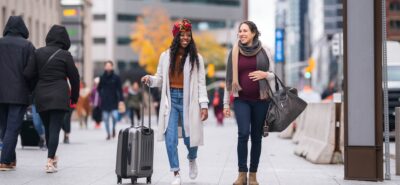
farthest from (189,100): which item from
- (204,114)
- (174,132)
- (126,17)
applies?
(126,17)

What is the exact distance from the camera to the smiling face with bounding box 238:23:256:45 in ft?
32.8

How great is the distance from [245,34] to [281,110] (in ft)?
3.06

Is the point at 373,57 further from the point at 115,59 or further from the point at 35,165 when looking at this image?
the point at 115,59

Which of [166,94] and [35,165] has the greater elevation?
[166,94]

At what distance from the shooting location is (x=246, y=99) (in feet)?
32.8

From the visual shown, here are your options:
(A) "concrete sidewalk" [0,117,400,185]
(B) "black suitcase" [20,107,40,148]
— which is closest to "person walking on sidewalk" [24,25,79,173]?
(A) "concrete sidewalk" [0,117,400,185]

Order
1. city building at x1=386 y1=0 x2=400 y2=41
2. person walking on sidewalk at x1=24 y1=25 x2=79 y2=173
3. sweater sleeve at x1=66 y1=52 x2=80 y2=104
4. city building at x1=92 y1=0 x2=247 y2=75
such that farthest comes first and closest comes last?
city building at x1=386 y1=0 x2=400 y2=41
city building at x1=92 y1=0 x2=247 y2=75
sweater sleeve at x1=66 y1=52 x2=80 y2=104
person walking on sidewalk at x1=24 y1=25 x2=79 y2=173

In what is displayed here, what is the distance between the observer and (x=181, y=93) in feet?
33.7

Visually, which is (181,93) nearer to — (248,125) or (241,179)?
(248,125)

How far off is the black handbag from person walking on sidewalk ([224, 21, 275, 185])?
10 centimetres

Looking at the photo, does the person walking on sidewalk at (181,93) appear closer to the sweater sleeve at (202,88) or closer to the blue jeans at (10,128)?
the sweater sleeve at (202,88)

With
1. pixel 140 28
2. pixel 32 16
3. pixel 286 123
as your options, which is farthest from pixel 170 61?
pixel 140 28

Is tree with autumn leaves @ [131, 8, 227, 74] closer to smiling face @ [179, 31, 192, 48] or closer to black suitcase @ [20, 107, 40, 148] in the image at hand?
black suitcase @ [20, 107, 40, 148]

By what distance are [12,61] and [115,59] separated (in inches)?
3851
